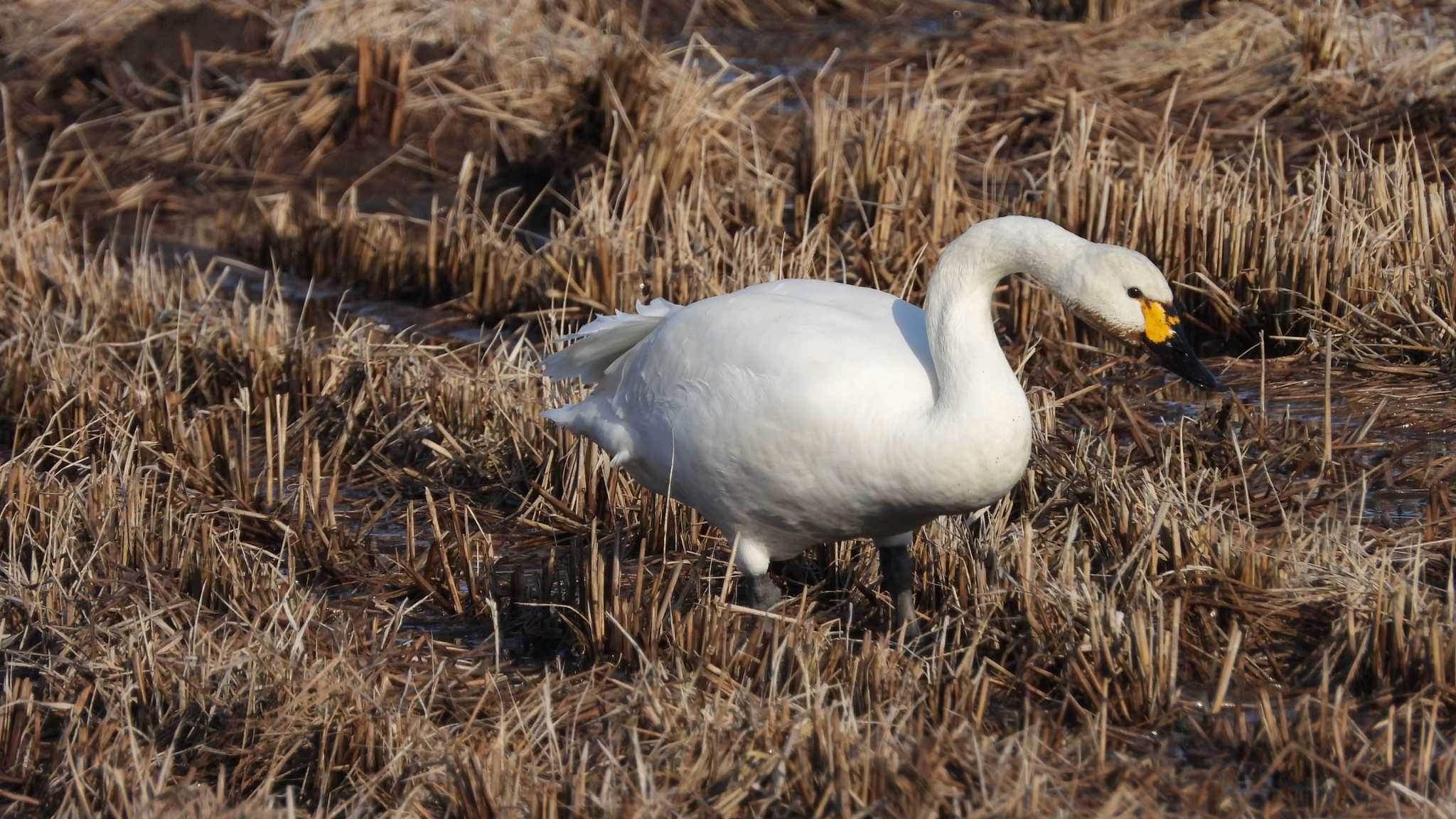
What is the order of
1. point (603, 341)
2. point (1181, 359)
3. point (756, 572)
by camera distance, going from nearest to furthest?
point (1181, 359), point (756, 572), point (603, 341)

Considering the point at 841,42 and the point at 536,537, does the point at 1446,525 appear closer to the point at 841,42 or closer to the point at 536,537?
the point at 536,537

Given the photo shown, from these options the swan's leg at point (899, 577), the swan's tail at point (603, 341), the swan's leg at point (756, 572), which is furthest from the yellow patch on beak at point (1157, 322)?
the swan's tail at point (603, 341)

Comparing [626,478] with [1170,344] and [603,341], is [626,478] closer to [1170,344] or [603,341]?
[603,341]

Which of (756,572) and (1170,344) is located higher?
(1170,344)

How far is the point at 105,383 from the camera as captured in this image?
18.6 ft

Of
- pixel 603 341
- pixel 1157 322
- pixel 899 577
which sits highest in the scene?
pixel 1157 322

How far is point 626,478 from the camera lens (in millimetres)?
4797

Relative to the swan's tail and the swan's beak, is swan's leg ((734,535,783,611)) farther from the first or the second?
the swan's beak

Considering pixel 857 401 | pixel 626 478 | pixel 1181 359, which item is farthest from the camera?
pixel 626 478

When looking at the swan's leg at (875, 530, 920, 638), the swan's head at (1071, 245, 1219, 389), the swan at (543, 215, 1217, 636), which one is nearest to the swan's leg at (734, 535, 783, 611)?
the swan at (543, 215, 1217, 636)

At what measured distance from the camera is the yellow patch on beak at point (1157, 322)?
344cm

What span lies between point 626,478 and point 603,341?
0.61 metres

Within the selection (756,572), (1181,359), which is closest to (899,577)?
(756,572)

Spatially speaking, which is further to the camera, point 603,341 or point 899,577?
point 603,341
